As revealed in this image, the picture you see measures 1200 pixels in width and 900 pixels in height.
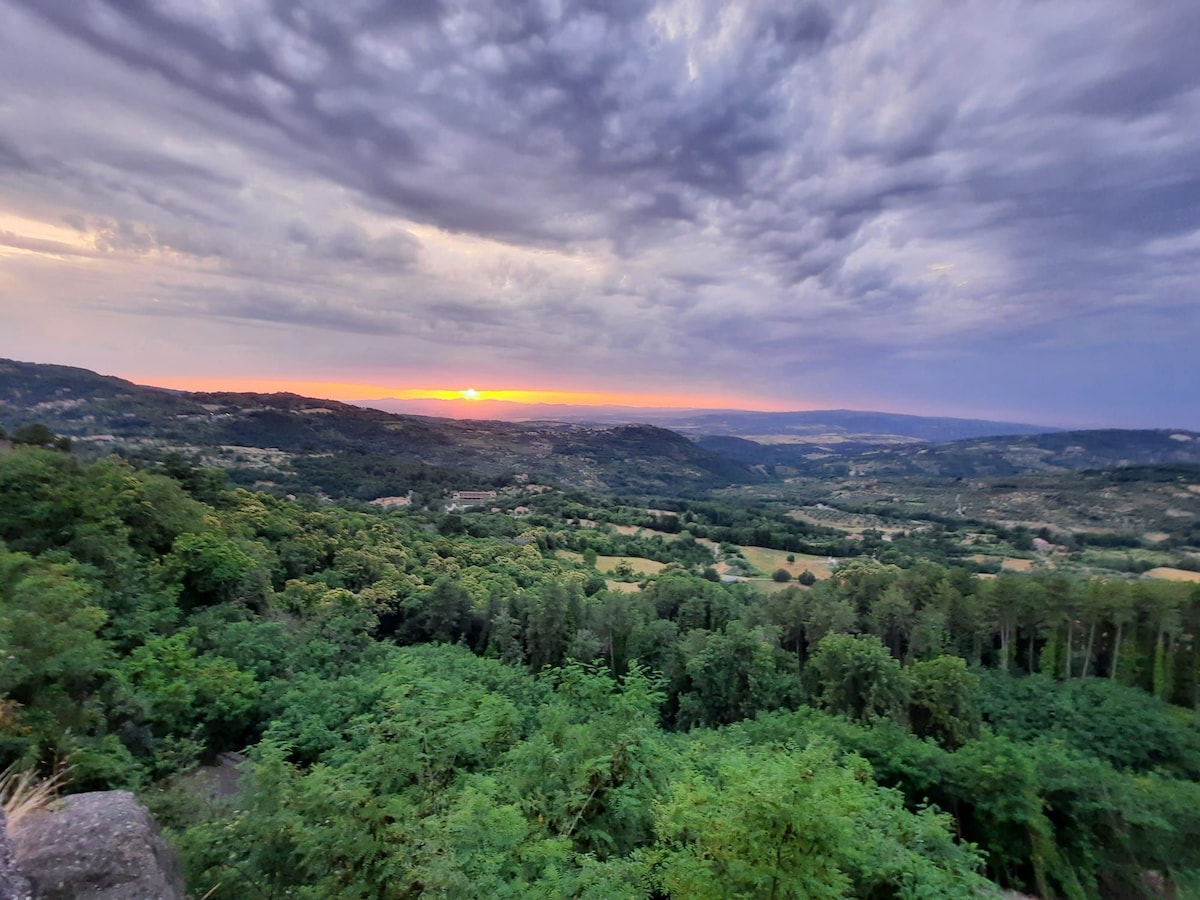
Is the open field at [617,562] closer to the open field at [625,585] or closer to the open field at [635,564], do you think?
the open field at [635,564]

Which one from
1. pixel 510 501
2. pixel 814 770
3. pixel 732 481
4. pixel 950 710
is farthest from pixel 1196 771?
pixel 732 481

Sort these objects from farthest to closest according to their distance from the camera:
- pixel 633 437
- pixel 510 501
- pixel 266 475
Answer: pixel 633 437
pixel 510 501
pixel 266 475

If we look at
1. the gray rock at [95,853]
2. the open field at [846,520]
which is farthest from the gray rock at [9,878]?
the open field at [846,520]

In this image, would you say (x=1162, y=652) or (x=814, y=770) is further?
(x=1162, y=652)

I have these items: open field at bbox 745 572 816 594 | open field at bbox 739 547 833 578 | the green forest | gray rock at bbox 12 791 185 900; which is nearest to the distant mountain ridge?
open field at bbox 739 547 833 578

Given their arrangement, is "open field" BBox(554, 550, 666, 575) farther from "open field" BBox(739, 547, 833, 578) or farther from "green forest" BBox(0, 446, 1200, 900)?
"green forest" BBox(0, 446, 1200, 900)

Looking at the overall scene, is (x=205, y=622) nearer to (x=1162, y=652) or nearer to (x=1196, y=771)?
(x=1196, y=771)

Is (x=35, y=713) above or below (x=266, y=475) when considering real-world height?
above
